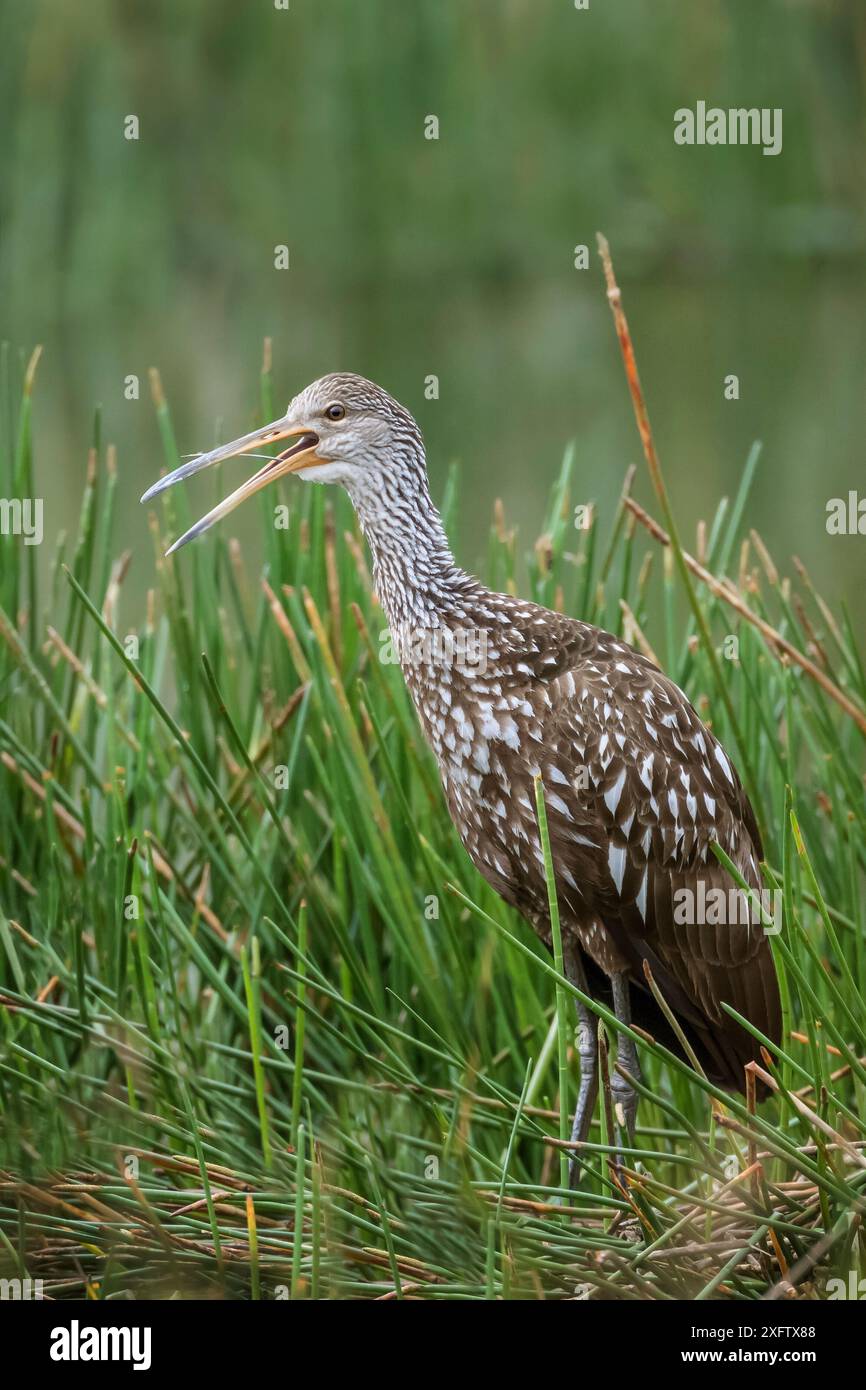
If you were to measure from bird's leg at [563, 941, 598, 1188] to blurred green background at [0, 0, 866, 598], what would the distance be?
4267 mm

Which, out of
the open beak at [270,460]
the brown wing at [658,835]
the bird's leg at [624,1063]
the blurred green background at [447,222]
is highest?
the blurred green background at [447,222]

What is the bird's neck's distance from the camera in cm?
228

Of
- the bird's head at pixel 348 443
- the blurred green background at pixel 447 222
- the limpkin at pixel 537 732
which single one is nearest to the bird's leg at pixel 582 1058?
the limpkin at pixel 537 732

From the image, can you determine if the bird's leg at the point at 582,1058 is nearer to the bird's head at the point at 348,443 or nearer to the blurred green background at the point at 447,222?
the bird's head at the point at 348,443

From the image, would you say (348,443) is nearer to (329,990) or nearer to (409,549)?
(409,549)

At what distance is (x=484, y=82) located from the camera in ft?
25.0

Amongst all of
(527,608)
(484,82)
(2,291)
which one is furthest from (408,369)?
(527,608)

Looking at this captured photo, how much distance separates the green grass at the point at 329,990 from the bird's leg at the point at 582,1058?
0.21 ft

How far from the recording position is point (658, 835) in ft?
7.73

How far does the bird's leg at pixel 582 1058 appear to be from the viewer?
2418 millimetres

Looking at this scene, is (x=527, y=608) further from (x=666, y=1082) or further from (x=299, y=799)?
(x=666, y=1082)

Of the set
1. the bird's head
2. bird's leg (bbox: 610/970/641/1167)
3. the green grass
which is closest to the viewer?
the green grass

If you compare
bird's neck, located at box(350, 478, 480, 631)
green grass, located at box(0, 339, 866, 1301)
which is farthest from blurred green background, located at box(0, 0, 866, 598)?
bird's neck, located at box(350, 478, 480, 631)

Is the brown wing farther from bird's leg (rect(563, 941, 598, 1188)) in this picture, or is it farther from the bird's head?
the bird's head
